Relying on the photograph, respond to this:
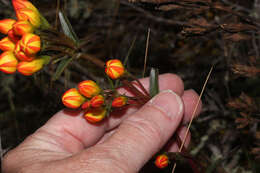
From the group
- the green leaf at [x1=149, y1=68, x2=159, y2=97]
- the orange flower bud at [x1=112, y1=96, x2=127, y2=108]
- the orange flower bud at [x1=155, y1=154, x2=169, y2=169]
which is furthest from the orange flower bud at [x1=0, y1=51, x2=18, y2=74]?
the orange flower bud at [x1=155, y1=154, x2=169, y2=169]

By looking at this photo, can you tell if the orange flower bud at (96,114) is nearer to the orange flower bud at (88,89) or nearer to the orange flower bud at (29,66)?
the orange flower bud at (88,89)

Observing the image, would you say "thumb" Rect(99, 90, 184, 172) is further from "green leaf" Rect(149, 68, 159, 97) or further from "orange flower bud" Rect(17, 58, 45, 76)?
"orange flower bud" Rect(17, 58, 45, 76)

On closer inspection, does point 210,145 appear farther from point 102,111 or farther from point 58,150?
point 58,150

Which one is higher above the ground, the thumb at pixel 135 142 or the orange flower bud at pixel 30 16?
the orange flower bud at pixel 30 16

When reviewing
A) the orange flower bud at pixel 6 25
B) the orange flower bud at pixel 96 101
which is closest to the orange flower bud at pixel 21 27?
the orange flower bud at pixel 6 25

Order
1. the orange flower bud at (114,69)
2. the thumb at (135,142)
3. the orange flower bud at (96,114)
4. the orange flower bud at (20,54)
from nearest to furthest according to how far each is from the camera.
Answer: the thumb at (135,142) < the orange flower bud at (20,54) < the orange flower bud at (114,69) < the orange flower bud at (96,114)

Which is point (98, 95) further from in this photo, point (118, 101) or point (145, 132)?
point (145, 132)

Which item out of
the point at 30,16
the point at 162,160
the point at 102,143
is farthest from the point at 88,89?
the point at 162,160
